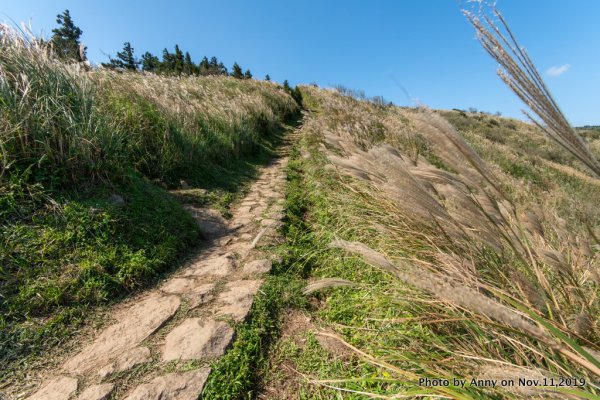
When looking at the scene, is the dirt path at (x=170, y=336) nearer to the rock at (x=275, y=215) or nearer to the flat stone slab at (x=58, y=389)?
the flat stone slab at (x=58, y=389)

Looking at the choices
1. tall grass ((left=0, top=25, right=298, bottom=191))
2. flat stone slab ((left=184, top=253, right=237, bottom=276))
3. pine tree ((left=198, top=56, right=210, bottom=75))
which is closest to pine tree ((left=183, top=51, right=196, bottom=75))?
pine tree ((left=198, top=56, right=210, bottom=75))

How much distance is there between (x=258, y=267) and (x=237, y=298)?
433 millimetres

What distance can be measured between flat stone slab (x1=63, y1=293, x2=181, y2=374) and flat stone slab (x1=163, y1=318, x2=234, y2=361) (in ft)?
0.54

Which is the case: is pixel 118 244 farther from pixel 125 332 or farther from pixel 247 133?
pixel 247 133

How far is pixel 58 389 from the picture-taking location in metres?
1.36

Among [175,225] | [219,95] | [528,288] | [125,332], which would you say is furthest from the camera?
[219,95]

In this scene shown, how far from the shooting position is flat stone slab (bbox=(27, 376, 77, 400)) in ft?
4.33

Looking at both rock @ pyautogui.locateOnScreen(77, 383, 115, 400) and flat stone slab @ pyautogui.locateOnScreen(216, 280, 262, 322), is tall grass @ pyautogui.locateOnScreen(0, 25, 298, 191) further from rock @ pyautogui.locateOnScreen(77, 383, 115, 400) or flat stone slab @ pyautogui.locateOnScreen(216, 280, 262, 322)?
rock @ pyautogui.locateOnScreen(77, 383, 115, 400)

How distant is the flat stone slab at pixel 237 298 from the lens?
1.89m

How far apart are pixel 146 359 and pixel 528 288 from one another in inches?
71.1

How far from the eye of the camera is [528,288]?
1157 mm

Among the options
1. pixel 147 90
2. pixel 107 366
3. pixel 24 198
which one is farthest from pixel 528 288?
pixel 147 90

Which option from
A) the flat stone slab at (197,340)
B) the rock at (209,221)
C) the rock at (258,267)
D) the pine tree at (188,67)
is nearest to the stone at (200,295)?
the flat stone slab at (197,340)

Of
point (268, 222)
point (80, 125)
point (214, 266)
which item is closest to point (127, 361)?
point (214, 266)
